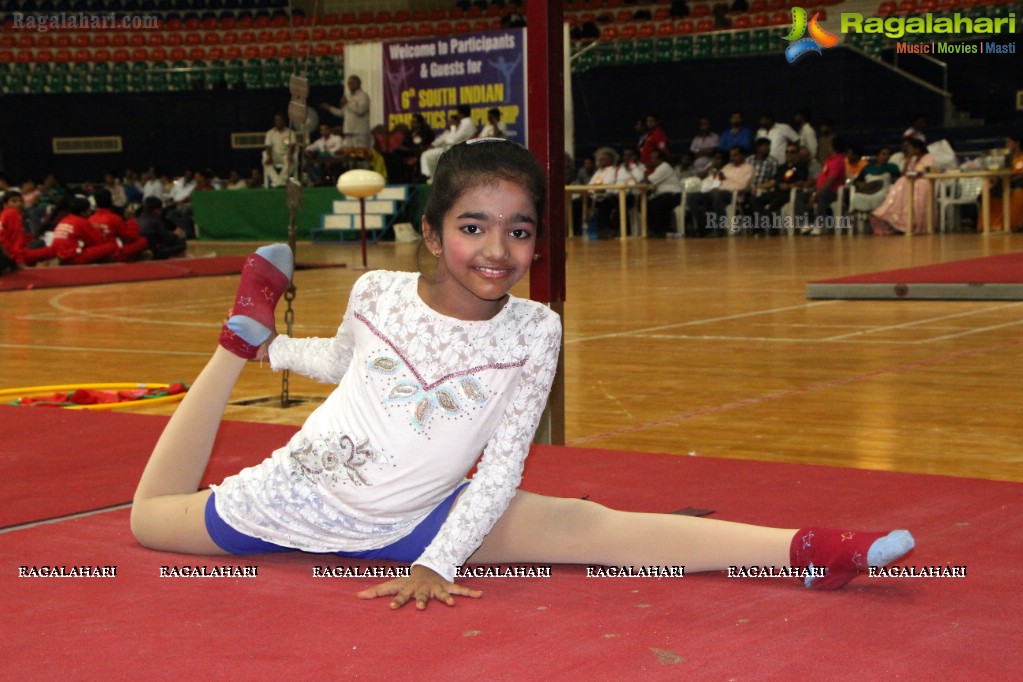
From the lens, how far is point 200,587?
196 cm

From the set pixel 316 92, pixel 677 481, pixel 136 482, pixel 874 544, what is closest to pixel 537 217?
pixel 874 544

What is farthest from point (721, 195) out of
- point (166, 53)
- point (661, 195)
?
point (166, 53)

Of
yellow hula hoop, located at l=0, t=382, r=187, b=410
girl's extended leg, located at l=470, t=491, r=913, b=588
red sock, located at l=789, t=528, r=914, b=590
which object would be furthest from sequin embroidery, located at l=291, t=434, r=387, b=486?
yellow hula hoop, located at l=0, t=382, r=187, b=410

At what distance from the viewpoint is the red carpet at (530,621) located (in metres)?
1.59

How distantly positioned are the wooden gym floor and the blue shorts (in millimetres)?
1237

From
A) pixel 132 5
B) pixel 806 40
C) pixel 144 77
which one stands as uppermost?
pixel 132 5

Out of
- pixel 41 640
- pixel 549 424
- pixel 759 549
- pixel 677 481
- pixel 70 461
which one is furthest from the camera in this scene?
pixel 549 424

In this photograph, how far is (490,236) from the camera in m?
1.92

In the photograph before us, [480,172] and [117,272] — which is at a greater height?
[480,172]

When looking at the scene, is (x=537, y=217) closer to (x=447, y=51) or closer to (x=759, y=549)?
(x=759, y=549)

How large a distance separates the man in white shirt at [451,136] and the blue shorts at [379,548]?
11631 mm

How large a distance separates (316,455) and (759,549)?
0.68 metres

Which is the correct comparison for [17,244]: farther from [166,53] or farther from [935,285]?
[166,53]

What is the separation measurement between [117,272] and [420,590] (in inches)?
345
